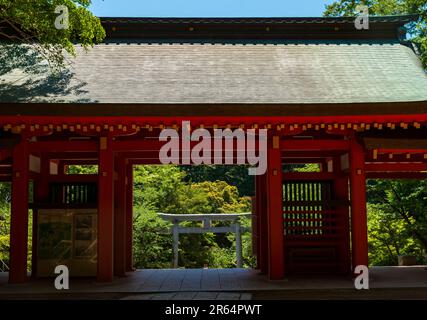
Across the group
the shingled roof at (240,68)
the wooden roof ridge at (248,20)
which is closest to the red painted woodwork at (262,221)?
the shingled roof at (240,68)

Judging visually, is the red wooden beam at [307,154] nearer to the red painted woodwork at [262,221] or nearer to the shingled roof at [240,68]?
the red painted woodwork at [262,221]

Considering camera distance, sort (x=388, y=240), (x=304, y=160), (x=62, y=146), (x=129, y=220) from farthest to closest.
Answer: (x=388, y=240)
(x=129, y=220)
(x=304, y=160)
(x=62, y=146)

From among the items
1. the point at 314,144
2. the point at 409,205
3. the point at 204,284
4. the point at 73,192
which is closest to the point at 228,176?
the point at 409,205

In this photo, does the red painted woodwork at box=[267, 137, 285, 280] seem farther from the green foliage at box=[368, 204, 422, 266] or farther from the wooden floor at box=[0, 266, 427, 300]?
the green foliage at box=[368, 204, 422, 266]

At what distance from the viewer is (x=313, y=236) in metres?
10.6

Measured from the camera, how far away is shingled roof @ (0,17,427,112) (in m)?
9.69

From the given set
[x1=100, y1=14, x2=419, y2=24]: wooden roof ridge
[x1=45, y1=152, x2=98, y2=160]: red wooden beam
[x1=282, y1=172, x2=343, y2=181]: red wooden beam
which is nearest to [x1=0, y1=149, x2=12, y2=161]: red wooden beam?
[x1=45, y1=152, x2=98, y2=160]: red wooden beam

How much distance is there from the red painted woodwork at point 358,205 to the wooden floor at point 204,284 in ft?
1.75

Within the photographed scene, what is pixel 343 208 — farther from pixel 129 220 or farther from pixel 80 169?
pixel 80 169

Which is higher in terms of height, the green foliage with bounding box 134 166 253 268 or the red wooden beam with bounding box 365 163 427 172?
the red wooden beam with bounding box 365 163 427 172

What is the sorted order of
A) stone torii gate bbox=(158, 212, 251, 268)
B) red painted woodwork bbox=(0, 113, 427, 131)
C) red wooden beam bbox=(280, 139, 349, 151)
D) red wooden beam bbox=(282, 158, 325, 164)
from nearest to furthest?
red painted woodwork bbox=(0, 113, 427, 131) → red wooden beam bbox=(280, 139, 349, 151) → red wooden beam bbox=(282, 158, 325, 164) → stone torii gate bbox=(158, 212, 251, 268)

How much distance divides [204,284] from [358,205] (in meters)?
3.19

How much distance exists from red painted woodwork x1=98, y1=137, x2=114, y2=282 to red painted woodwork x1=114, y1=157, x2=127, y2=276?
1.49m
